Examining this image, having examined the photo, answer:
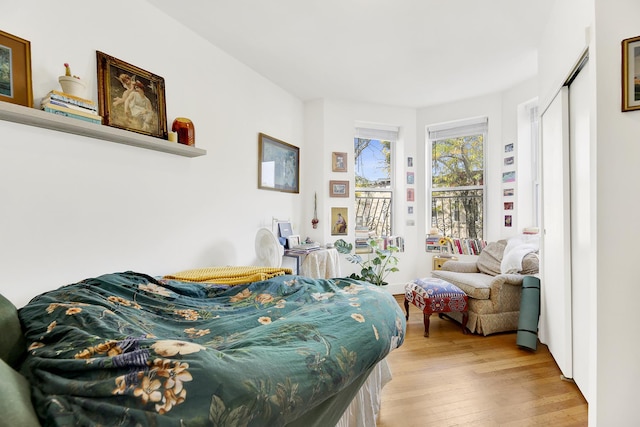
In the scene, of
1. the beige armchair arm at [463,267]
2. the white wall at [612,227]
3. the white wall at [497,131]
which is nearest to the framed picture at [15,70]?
the white wall at [612,227]

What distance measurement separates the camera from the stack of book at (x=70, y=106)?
1.53 meters

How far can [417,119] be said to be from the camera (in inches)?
177

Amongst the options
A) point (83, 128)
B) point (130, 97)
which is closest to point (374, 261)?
point (130, 97)

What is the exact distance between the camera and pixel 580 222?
1.94 m

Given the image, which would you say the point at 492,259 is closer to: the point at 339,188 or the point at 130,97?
the point at 339,188

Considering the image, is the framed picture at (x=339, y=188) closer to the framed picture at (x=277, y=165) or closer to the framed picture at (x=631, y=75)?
the framed picture at (x=277, y=165)

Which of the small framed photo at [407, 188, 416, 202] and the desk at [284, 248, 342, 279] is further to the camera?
the small framed photo at [407, 188, 416, 202]

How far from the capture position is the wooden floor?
68.0 inches

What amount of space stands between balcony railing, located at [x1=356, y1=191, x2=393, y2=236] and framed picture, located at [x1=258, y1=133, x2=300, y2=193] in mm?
1025

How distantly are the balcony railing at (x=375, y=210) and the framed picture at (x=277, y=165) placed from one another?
1.02 metres

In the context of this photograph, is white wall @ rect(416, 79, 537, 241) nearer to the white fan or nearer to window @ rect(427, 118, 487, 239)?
window @ rect(427, 118, 487, 239)

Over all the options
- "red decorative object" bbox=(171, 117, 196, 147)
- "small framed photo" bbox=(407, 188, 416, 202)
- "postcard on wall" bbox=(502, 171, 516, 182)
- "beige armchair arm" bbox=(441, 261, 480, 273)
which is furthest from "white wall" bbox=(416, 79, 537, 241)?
"red decorative object" bbox=(171, 117, 196, 147)

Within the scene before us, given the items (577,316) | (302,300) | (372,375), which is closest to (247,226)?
(302,300)

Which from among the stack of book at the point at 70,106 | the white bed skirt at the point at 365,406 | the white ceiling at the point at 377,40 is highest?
the white ceiling at the point at 377,40
